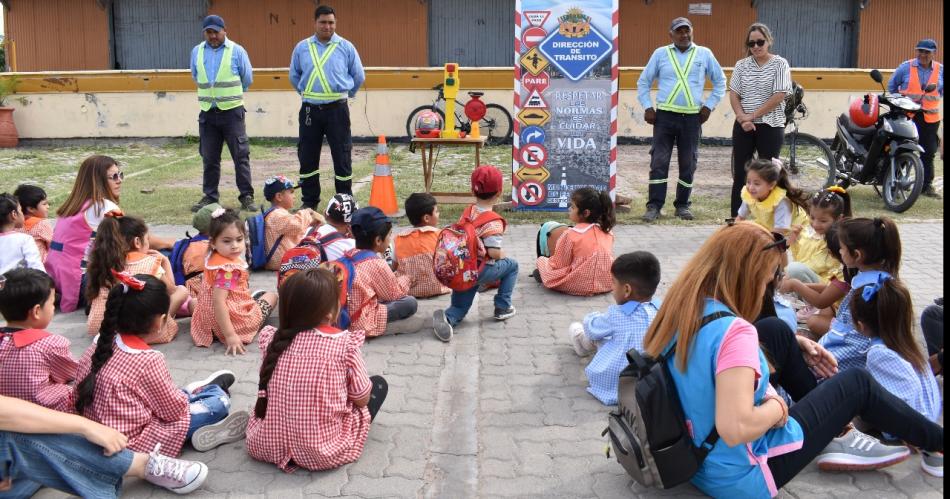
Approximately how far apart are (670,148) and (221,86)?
4858mm

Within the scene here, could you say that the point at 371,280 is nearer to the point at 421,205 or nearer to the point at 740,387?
the point at 421,205

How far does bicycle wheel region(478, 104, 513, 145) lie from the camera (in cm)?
1664

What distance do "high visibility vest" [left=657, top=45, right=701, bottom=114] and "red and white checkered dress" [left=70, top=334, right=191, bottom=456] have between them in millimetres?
6410

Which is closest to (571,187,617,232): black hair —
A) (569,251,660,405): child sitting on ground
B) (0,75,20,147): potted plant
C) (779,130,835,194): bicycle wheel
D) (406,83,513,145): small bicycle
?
(569,251,660,405): child sitting on ground

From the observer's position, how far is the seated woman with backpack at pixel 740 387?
3053mm

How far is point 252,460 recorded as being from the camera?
3924 mm

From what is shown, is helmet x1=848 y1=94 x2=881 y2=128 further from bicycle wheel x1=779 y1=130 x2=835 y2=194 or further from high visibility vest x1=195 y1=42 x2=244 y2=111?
high visibility vest x1=195 y1=42 x2=244 y2=111

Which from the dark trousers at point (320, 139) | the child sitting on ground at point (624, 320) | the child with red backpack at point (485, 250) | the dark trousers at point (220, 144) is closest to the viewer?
the child sitting on ground at point (624, 320)

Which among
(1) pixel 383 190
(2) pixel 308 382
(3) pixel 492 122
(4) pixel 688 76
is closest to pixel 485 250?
(2) pixel 308 382

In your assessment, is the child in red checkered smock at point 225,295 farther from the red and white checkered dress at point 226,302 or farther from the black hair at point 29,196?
the black hair at point 29,196

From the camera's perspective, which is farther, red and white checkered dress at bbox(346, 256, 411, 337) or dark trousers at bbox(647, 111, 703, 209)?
dark trousers at bbox(647, 111, 703, 209)

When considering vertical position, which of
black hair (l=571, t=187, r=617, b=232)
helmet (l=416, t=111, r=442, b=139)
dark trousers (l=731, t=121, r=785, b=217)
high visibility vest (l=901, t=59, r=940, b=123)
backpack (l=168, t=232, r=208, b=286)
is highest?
high visibility vest (l=901, t=59, r=940, b=123)

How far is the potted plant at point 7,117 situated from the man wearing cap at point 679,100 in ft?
42.2

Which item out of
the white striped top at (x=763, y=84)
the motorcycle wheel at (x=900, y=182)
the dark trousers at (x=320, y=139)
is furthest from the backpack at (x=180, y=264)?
the motorcycle wheel at (x=900, y=182)
